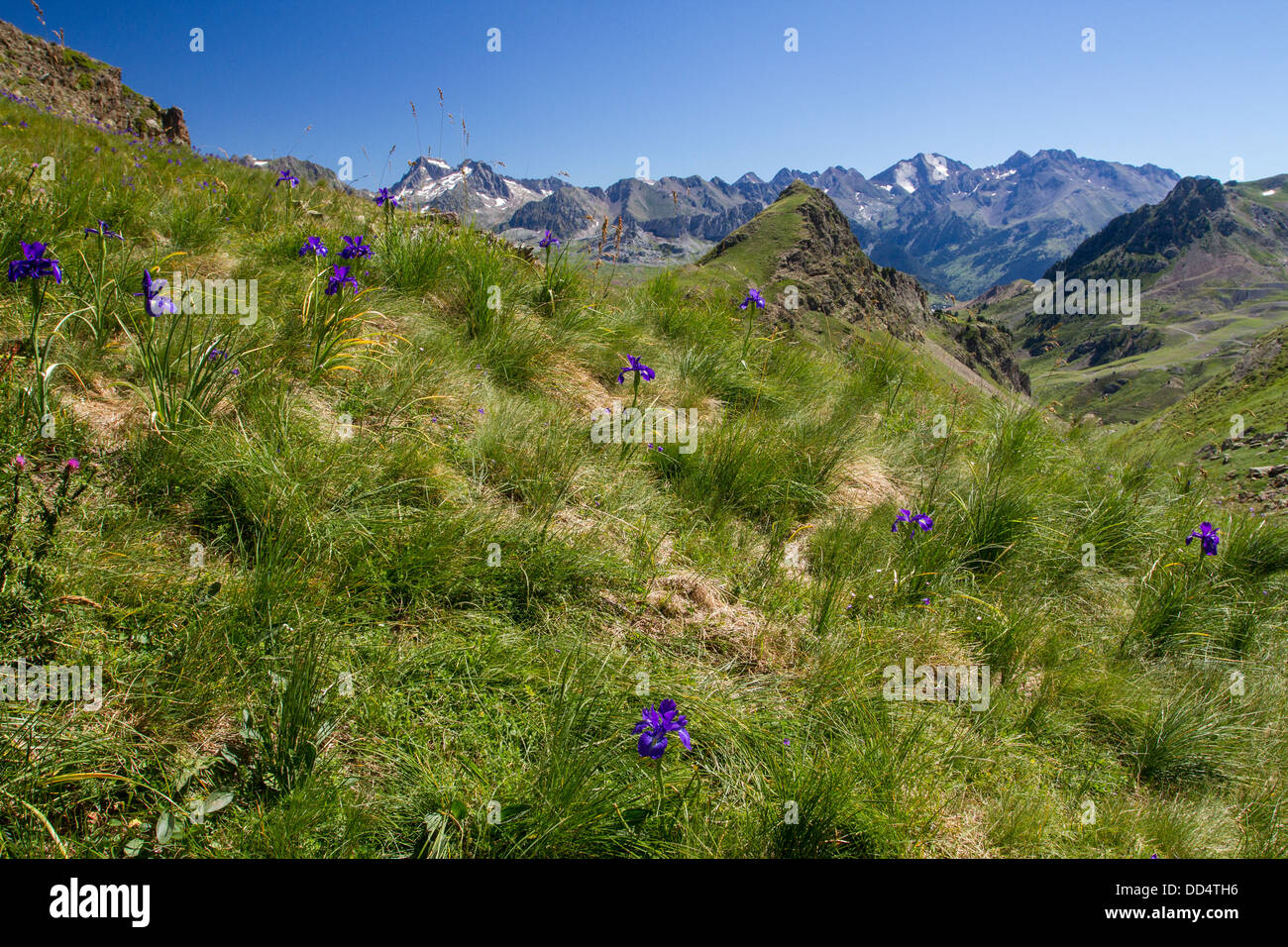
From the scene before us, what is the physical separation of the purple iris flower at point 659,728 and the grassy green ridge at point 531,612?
0.24m

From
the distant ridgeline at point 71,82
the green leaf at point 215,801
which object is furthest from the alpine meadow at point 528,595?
the distant ridgeline at point 71,82

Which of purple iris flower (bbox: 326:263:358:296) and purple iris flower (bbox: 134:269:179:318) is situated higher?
purple iris flower (bbox: 326:263:358:296)

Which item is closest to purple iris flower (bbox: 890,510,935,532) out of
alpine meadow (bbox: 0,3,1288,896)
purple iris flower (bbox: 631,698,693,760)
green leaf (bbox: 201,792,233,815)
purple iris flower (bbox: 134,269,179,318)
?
alpine meadow (bbox: 0,3,1288,896)

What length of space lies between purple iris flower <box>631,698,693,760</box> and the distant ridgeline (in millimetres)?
28964

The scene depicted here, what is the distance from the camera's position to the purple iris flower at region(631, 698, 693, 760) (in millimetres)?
1873

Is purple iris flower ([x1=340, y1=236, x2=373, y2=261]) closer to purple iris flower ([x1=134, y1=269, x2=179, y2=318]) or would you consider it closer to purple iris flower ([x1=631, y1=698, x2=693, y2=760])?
purple iris flower ([x1=134, y1=269, x2=179, y2=318])

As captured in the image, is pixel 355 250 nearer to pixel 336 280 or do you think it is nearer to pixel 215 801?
pixel 336 280

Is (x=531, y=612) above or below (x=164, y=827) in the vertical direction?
above

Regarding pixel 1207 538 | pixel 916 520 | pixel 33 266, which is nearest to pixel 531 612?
pixel 916 520

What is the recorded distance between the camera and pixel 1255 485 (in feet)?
24.8

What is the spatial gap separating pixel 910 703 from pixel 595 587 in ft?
5.31

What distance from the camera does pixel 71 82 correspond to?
25203 mm

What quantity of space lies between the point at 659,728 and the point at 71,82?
38.0 m

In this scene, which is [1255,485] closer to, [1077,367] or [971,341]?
[971,341]
